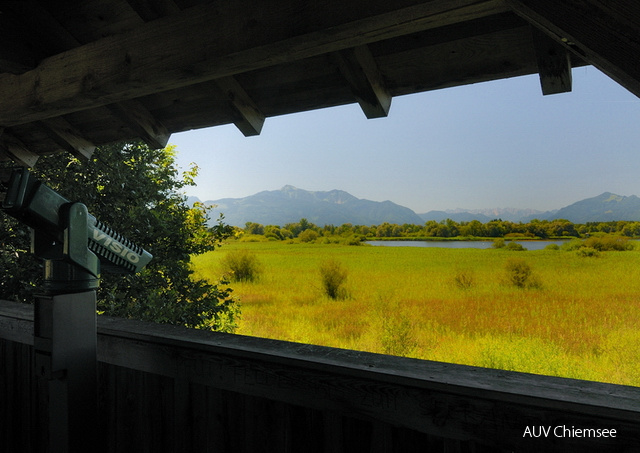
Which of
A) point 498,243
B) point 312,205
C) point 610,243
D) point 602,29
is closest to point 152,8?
point 602,29

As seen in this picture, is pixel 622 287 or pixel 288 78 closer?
pixel 288 78

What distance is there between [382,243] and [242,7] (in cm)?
1453

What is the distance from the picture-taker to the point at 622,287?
1002 centimetres

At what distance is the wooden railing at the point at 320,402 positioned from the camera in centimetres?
52

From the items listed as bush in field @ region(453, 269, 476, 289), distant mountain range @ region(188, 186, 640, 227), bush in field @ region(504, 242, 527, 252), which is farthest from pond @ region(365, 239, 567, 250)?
distant mountain range @ region(188, 186, 640, 227)

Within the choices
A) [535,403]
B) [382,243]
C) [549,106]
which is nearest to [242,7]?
[535,403]

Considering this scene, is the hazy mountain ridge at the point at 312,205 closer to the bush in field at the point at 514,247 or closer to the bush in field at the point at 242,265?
the bush in field at the point at 514,247

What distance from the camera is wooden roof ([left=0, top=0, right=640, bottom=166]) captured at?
490mm

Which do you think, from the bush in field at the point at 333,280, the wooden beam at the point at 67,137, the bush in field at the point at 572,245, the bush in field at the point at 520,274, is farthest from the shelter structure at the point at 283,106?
the bush in field at the point at 572,245

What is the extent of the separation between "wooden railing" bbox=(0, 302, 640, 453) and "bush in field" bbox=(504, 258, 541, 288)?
11780 mm

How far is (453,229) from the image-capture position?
12758 mm

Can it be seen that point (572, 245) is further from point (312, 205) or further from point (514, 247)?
point (312, 205)

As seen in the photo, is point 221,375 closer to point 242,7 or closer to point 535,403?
point 535,403

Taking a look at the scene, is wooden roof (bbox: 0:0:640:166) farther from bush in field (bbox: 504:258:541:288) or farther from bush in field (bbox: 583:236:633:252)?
bush in field (bbox: 583:236:633:252)
